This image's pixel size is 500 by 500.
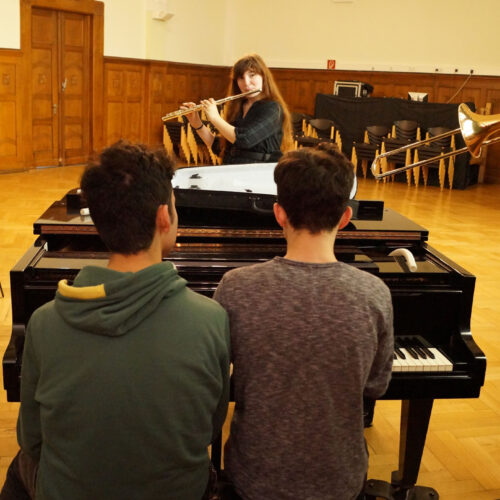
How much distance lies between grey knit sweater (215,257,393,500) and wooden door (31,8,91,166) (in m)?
9.09

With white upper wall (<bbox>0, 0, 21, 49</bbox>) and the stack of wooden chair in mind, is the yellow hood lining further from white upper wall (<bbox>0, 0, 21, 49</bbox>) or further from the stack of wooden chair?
the stack of wooden chair

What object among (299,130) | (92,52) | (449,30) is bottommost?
(299,130)

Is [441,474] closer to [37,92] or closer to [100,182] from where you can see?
[100,182]

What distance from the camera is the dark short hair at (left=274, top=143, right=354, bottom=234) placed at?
1.45 meters

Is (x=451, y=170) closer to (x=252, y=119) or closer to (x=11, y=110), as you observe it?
(x=11, y=110)

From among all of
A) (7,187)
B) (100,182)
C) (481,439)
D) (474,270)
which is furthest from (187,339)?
(7,187)

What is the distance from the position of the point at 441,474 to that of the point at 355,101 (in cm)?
865

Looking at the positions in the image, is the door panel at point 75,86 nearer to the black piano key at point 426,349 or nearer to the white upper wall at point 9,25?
the white upper wall at point 9,25

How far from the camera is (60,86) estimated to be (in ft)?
33.5

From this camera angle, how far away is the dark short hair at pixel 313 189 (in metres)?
1.45

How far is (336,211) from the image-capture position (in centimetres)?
147

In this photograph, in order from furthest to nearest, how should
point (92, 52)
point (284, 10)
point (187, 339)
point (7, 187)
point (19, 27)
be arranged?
point (284, 10), point (92, 52), point (19, 27), point (7, 187), point (187, 339)

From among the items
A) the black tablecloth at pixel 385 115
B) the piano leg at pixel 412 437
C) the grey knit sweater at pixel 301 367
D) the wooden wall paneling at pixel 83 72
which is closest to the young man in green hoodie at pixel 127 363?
the grey knit sweater at pixel 301 367

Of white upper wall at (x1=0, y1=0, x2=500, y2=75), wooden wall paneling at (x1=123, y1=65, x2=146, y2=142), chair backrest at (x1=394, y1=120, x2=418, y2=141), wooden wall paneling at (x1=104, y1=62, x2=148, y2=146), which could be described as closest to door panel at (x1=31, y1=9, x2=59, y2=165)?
white upper wall at (x1=0, y1=0, x2=500, y2=75)
